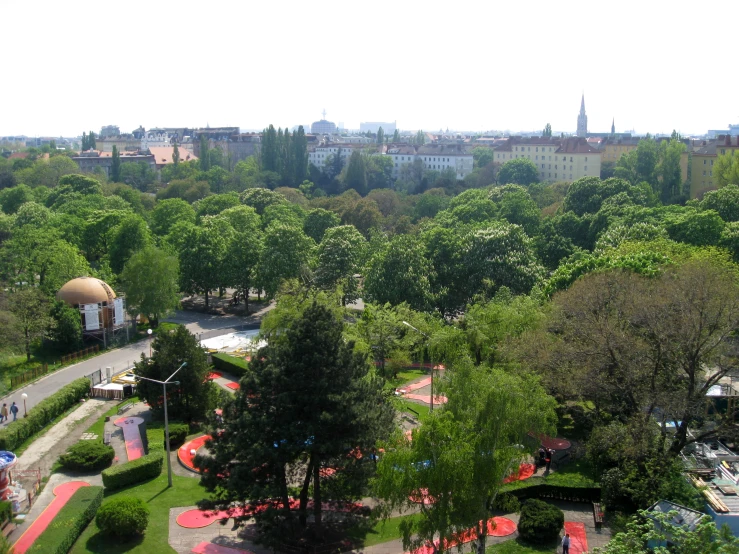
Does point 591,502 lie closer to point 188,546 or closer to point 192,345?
point 188,546

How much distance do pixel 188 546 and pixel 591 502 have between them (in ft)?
52.8

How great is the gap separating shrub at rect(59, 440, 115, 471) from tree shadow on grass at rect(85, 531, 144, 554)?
19.7ft

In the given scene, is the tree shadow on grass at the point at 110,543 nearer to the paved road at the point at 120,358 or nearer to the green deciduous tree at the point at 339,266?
the paved road at the point at 120,358

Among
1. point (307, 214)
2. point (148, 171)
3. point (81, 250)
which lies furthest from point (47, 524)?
point (148, 171)

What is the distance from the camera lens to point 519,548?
25.6 m

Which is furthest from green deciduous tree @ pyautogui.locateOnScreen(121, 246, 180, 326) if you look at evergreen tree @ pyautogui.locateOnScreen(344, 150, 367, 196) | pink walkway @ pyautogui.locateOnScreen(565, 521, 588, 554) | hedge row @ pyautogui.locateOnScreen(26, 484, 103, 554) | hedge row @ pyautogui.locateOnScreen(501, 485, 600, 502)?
evergreen tree @ pyautogui.locateOnScreen(344, 150, 367, 196)

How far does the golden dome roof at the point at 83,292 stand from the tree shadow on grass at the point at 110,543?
2661 centimetres

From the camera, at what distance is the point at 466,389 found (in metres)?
25.2

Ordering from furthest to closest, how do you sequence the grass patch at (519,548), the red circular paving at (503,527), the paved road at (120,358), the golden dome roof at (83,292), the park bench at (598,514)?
1. the golden dome roof at (83,292)
2. the paved road at (120,358)
3. the park bench at (598,514)
4. the red circular paving at (503,527)
5. the grass patch at (519,548)

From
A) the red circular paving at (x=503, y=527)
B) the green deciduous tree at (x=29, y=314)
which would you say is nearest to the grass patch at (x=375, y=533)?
the red circular paving at (x=503, y=527)

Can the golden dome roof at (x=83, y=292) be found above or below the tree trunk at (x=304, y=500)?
above

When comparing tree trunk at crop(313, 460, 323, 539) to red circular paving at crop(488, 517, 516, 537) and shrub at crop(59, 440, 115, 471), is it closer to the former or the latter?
red circular paving at crop(488, 517, 516, 537)

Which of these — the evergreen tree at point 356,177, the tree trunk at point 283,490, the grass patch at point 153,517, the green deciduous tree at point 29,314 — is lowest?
the grass patch at point 153,517

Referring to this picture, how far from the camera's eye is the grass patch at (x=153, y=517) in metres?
25.5
